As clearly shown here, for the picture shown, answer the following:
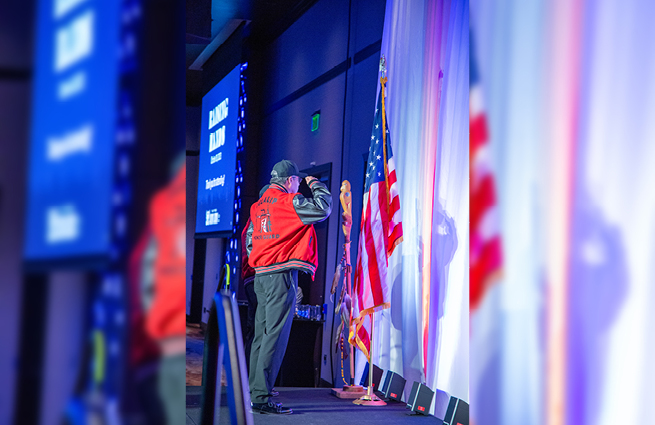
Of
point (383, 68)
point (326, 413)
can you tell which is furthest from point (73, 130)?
point (383, 68)

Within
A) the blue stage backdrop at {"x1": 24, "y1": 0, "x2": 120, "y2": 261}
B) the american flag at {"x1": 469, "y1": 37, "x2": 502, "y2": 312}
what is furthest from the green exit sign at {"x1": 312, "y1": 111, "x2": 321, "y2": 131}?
the blue stage backdrop at {"x1": 24, "y1": 0, "x2": 120, "y2": 261}

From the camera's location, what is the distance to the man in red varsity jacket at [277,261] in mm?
3373

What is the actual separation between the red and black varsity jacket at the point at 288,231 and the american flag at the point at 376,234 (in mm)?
347

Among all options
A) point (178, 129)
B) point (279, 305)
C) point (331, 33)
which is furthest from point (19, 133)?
point (331, 33)

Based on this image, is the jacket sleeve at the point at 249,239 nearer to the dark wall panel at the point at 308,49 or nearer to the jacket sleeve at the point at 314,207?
the jacket sleeve at the point at 314,207

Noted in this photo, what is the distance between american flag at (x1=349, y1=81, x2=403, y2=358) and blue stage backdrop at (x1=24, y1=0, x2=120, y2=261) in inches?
108

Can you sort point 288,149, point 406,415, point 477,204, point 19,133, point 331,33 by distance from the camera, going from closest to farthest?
point 19,133 < point 477,204 < point 406,415 < point 331,33 < point 288,149

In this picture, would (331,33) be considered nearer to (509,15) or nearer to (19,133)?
(509,15)

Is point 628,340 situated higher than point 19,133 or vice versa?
point 19,133

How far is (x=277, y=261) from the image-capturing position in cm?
349

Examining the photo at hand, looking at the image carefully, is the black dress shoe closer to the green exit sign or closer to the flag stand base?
the flag stand base

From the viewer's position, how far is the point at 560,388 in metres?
1.44

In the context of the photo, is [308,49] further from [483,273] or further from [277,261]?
[483,273]

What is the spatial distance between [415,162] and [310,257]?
903mm
